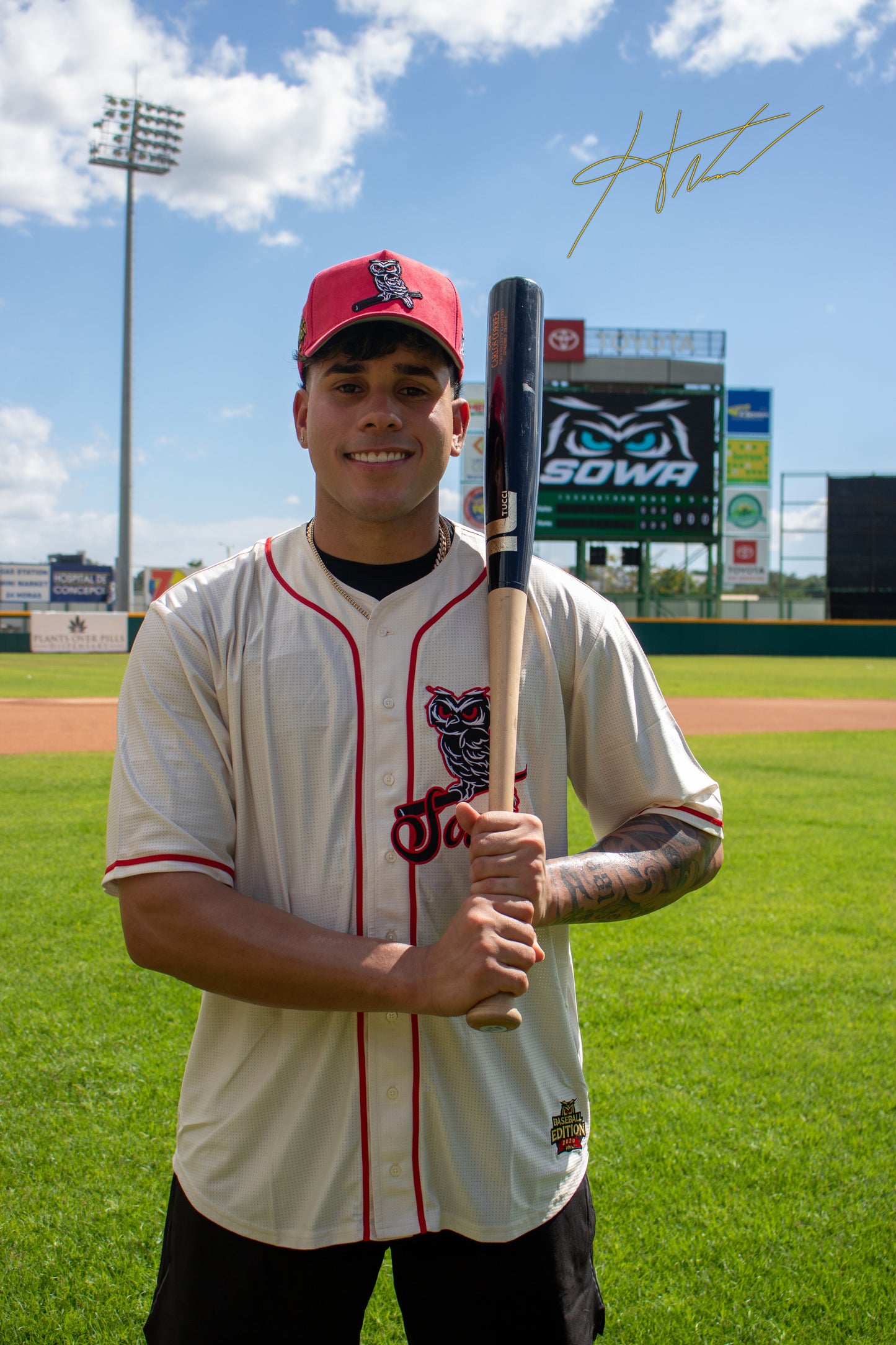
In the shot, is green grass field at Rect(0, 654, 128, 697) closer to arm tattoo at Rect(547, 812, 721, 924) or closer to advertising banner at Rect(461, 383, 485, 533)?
advertising banner at Rect(461, 383, 485, 533)

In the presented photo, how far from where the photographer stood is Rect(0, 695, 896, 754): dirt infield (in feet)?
36.1

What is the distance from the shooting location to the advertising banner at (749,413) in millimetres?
33125

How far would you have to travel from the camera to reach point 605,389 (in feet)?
112

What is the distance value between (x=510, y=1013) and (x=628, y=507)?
96.5 ft

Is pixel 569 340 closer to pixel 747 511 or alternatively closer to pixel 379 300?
pixel 747 511

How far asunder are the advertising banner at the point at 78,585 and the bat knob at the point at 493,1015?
136ft

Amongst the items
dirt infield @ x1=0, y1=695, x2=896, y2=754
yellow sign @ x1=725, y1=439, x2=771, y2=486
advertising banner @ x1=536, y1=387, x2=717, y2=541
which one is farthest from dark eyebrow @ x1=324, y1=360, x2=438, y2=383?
yellow sign @ x1=725, y1=439, x2=771, y2=486

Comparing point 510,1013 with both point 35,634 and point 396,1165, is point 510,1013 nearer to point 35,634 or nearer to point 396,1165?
point 396,1165

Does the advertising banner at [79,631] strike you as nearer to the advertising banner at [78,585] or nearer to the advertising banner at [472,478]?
the advertising banner at [472,478]

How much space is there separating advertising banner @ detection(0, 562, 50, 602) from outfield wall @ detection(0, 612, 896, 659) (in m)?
24.4

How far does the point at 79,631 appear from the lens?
79.5 ft

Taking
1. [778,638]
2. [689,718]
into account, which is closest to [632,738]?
[689,718]

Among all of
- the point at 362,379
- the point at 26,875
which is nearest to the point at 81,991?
the point at 26,875

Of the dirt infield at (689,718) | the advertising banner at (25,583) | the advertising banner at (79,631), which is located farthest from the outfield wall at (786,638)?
the advertising banner at (25,583)
